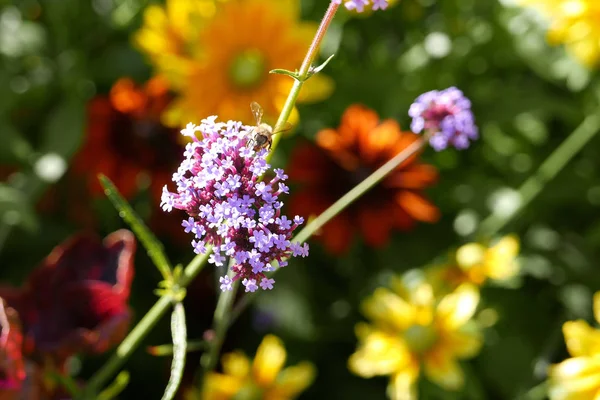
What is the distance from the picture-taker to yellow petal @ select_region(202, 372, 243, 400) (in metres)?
1.05

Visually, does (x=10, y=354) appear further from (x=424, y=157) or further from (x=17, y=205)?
(x=424, y=157)

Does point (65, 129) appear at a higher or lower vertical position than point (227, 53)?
lower

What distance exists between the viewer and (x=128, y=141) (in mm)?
1309

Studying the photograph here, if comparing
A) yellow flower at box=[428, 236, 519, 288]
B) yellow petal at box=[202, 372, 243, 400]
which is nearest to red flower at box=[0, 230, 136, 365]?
yellow petal at box=[202, 372, 243, 400]

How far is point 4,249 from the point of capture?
1.31 meters

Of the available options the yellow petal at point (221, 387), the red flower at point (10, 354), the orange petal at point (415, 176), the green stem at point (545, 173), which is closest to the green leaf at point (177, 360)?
the red flower at point (10, 354)

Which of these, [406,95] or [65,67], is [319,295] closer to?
[406,95]

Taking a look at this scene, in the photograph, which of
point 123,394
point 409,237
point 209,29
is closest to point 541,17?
point 409,237

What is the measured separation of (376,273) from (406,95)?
320mm

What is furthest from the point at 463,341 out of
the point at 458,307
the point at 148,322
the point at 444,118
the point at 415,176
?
the point at 148,322

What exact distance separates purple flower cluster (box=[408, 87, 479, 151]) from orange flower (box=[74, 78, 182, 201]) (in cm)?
57

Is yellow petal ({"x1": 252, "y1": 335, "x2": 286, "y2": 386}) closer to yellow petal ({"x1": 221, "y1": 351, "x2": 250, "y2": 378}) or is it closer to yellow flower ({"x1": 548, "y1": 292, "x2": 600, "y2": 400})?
yellow petal ({"x1": 221, "y1": 351, "x2": 250, "y2": 378})

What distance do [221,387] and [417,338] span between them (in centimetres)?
29

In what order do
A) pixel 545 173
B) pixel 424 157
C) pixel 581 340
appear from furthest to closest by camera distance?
pixel 424 157, pixel 545 173, pixel 581 340
